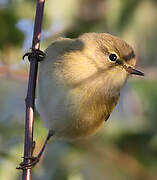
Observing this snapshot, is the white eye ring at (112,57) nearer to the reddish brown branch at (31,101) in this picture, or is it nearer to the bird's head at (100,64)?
the bird's head at (100,64)

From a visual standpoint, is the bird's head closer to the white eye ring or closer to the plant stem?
the white eye ring

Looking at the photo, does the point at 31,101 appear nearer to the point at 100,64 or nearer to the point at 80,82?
the point at 80,82

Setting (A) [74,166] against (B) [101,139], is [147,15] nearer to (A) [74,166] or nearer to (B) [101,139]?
(B) [101,139]

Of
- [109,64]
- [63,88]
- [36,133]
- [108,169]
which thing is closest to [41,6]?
[63,88]

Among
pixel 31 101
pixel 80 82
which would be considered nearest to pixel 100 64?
pixel 80 82

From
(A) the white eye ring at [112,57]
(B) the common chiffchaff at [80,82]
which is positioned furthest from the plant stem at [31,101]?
(A) the white eye ring at [112,57]
